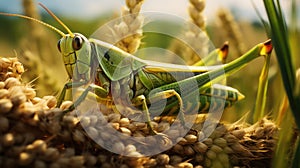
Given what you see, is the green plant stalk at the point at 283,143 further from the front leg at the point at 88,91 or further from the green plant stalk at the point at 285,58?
the front leg at the point at 88,91

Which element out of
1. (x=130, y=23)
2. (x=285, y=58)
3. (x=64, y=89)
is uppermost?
(x=130, y=23)

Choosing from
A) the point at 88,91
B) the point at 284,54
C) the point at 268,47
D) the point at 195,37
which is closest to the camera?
the point at 284,54

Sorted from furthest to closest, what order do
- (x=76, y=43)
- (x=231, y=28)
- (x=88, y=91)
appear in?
(x=231, y=28)
(x=76, y=43)
(x=88, y=91)

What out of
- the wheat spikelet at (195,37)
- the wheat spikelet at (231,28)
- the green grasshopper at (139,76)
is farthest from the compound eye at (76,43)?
the wheat spikelet at (231,28)

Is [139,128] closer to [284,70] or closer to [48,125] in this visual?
[48,125]

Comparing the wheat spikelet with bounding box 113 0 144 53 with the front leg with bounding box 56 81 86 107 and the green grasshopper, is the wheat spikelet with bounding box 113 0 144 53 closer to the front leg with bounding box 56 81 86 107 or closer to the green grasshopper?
the green grasshopper

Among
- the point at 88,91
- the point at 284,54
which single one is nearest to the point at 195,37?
the point at 88,91

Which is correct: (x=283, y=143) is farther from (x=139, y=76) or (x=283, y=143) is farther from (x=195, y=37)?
(x=195, y=37)

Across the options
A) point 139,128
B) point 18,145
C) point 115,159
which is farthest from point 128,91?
point 18,145
